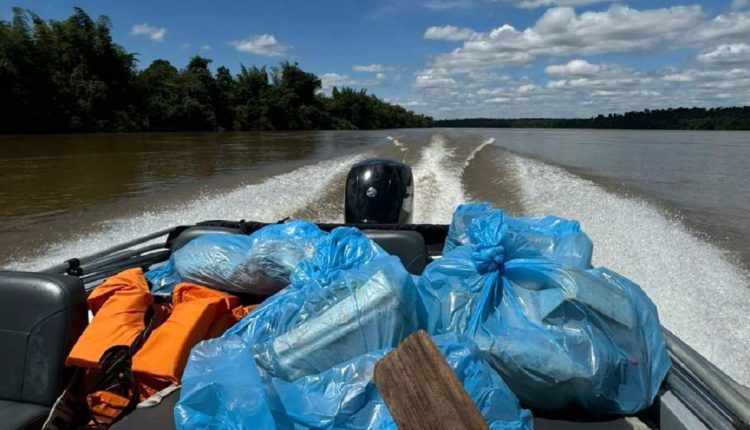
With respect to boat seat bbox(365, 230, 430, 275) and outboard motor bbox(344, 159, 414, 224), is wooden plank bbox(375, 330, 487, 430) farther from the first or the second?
outboard motor bbox(344, 159, 414, 224)

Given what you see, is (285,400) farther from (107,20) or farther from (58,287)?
(107,20)

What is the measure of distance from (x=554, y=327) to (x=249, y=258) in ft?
4.96

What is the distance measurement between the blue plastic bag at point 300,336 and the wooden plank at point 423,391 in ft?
Answer: 1.79

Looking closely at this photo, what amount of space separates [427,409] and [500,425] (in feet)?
1.99

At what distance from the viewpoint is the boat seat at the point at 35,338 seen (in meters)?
2.01

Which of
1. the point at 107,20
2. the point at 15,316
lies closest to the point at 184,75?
the point at 107,20

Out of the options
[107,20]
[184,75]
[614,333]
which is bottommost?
[614,333]

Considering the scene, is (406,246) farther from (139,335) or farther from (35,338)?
(35,338)

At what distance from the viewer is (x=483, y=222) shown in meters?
2.54

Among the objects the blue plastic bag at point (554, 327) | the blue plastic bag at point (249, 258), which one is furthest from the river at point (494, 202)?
the blue plastic bag at point (249, 258)

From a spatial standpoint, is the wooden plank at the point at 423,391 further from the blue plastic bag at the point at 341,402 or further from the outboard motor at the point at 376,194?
the outboard motor at the point at 376,194

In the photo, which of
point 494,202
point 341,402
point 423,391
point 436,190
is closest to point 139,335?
point 341,402

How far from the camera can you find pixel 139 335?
2.11m

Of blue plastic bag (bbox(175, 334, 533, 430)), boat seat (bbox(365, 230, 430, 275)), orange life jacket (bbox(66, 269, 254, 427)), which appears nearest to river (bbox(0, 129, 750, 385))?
boat seat (bbox(365, 230, 430, 275))
